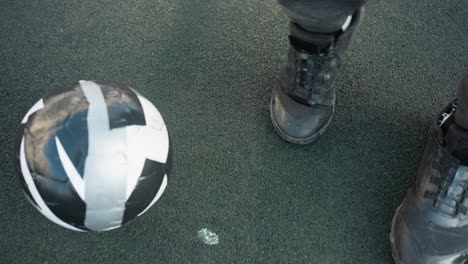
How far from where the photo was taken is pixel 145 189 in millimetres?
1071

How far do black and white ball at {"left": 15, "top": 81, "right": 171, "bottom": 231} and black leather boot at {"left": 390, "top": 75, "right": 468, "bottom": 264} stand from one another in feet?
2.17

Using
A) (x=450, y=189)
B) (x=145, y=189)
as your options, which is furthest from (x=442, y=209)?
(x=145, y=189)

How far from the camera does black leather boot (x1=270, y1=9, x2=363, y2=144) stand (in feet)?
4.16

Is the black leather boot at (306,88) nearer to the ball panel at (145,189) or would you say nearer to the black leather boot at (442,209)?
the black leather boot at (442,209)

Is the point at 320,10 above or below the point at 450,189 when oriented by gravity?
above

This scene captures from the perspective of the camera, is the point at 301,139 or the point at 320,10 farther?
the point at 301,139

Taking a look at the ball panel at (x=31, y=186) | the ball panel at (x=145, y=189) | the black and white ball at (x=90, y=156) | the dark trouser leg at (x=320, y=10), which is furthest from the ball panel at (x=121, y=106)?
the dark trouser leg at (x=320, y=10)

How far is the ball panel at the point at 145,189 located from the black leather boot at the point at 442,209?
25.4 inches

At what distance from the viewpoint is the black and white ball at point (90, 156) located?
0.99 metres

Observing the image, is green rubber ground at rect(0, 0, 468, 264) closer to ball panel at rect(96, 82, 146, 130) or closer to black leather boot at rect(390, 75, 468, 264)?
black leather boot at rect(390, 75, 468, 264)

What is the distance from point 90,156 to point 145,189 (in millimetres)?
158

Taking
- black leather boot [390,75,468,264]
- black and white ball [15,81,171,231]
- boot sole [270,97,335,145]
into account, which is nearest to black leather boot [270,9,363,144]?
boot sole [270,97,335,145]

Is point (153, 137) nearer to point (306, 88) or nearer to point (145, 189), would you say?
point (145, 189)

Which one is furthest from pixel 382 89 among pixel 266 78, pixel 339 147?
pixel 266 78
